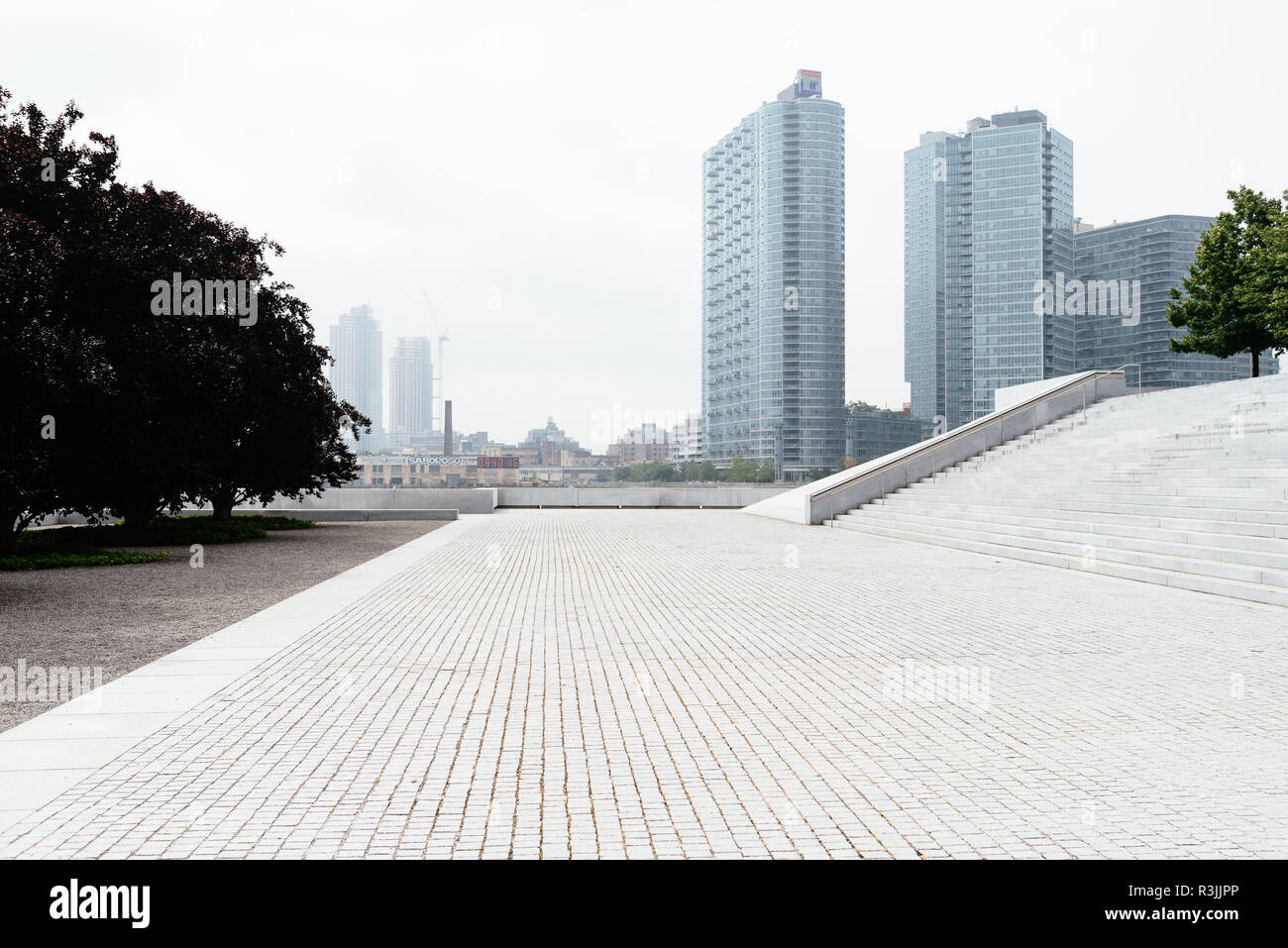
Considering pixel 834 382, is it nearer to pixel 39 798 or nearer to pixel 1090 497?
pixel 1090 497

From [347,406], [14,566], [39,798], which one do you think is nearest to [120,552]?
[14,566]

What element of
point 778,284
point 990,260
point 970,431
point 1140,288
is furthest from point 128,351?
point 990,260

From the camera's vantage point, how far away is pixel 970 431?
26.7m

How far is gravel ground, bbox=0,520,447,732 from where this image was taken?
8.16m

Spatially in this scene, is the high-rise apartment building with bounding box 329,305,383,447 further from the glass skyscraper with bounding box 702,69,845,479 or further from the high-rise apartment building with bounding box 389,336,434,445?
the glass skyscraper with bounding box 702,69,845,479

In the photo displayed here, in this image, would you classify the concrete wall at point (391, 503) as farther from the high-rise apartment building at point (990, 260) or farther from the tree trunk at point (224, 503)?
the high-rise apartment building at point (990, 260)

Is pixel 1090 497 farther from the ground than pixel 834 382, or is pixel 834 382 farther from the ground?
pixel 834 382

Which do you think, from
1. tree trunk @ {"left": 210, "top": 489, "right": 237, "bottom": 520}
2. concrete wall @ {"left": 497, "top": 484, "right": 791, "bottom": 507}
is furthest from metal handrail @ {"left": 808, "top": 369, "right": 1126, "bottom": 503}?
tree trunk @ {"left": 210, "top": 489, "right": 237, "bottom": 520}

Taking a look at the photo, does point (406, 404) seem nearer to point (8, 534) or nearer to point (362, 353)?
point (362, 353)

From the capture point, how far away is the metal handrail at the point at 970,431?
1016 inches

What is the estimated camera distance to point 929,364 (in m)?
122

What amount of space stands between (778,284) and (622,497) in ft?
151
